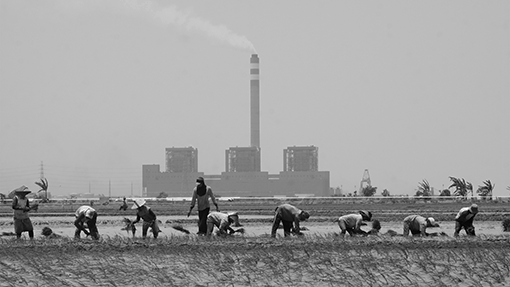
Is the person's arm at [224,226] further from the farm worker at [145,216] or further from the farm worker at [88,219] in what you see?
the farm worker at [88,219]

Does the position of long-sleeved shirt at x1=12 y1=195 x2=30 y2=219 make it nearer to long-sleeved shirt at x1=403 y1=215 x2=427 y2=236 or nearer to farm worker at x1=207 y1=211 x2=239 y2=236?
farm worker at x1=207 y1=211 x2=239 y2=236

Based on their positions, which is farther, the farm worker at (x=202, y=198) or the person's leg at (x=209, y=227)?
the farm worker at (x=202, y=198)

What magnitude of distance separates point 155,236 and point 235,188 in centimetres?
17693

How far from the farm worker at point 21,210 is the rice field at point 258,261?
0.87 m

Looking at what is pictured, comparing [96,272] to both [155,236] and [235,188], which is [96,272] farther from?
[235,188]

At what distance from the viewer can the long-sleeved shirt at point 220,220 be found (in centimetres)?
2062

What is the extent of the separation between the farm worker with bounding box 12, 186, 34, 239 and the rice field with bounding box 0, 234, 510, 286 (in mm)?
865

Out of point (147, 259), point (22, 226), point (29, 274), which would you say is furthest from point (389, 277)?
point (22, 226)

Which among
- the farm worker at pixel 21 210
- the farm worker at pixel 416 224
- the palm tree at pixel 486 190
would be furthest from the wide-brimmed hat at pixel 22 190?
the palm tree at pixel 486 190

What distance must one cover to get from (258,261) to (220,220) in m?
4.52

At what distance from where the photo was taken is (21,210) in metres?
20.2

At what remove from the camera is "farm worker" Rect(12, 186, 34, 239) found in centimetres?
2019

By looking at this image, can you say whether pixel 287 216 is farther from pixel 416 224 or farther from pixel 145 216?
pixel 145 216

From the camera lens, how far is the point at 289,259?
16.5 metres
